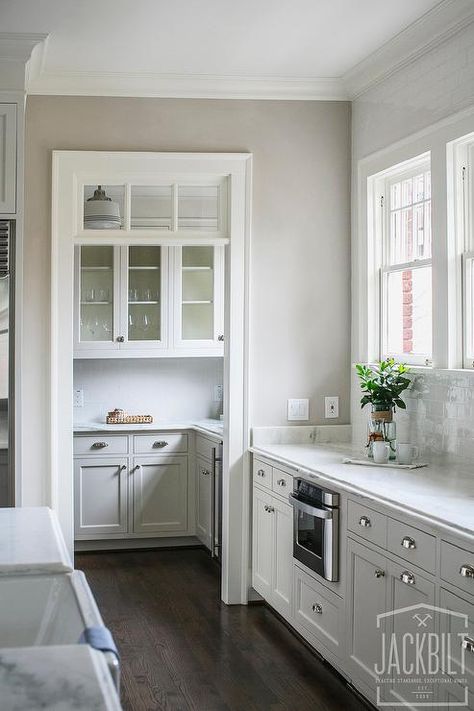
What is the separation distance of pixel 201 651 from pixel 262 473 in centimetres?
98

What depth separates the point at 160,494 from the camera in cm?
599

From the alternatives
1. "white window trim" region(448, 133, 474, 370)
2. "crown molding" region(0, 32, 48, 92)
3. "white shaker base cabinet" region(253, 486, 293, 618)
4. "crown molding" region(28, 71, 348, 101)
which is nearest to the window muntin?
"white window trim" region(448, 133, 474, 370)

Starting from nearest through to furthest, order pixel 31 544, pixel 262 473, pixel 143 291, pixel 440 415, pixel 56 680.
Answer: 1. pixel 56 680
2. pixel 31 544
3. pixel 440 415
4. pixel 262 473
5. pixel 143 291

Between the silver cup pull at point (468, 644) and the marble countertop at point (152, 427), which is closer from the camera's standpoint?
the silver cup pull at point (468, 644)

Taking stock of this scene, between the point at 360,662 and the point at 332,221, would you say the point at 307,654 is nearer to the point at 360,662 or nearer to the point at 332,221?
the point at 360,662

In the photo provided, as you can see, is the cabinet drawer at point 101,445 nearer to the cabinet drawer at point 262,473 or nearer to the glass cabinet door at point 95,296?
the glass cabinet door at point 95,296

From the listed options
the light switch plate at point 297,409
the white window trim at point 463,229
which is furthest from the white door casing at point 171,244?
the white window trim at point 463,229

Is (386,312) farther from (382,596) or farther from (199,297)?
(199,297)

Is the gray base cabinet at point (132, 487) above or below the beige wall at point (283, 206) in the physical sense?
below

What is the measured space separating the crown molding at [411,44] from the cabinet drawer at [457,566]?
7.24 ft

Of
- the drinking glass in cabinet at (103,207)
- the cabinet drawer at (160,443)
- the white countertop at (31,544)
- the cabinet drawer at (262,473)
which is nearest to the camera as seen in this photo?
the white countertop at (31,544)

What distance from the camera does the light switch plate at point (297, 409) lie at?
185 inches

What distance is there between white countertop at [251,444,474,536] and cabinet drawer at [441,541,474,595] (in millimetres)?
69

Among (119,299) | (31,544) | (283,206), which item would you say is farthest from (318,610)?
(119,299)
